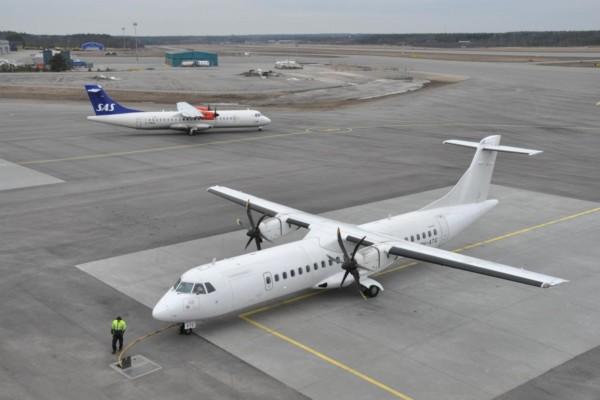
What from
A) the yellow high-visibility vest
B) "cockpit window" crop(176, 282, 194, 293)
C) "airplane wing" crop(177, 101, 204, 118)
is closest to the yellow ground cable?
the yellow high-visibility vest

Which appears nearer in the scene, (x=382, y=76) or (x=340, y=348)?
(x=340, y=348)

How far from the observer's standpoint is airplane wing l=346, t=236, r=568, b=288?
1948 cm

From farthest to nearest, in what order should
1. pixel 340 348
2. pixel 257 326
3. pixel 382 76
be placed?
1. pixel 382 76
2. pixel 257 326
3. pixel 340 348

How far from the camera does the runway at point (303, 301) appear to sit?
18.9 metres

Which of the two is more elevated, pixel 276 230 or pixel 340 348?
pixel 276 230

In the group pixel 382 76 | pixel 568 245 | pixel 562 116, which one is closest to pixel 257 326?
pixel 568 245

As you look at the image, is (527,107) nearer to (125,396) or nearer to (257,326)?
(257,326)

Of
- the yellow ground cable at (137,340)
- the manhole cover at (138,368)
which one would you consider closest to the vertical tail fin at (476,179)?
the yellow ground cable at (137,340)

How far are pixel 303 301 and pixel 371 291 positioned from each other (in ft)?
8.95

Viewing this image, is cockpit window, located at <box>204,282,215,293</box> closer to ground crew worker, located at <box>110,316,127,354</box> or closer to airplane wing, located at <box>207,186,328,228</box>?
ground crew worker, located at <box>110,316,127,354</box>

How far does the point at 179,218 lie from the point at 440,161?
25.3 meters

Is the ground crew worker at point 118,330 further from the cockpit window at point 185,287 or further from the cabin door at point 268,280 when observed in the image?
the cabin door at point 268,280

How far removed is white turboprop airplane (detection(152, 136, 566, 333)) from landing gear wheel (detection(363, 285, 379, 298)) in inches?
1.6

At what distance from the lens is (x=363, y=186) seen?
43.3m
